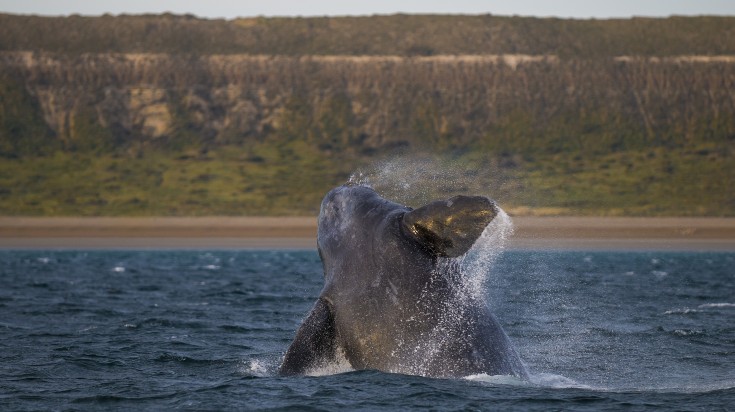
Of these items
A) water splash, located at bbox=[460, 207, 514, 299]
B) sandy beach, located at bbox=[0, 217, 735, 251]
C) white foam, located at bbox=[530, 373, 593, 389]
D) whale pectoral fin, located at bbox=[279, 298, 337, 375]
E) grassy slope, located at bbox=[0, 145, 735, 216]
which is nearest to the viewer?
water splash, located at bbox=[460, 207, 514, 299]

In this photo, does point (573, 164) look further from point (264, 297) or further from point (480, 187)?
point (264, 297)

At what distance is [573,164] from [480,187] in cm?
1645

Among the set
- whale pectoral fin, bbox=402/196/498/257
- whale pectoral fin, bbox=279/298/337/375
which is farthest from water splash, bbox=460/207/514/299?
whale pectoral fin, bbox=279/298/337/375

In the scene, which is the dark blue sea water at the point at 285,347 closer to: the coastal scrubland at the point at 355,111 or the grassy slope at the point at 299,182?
the grassy slope at the point at 299,182

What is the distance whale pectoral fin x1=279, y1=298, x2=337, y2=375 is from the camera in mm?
11289

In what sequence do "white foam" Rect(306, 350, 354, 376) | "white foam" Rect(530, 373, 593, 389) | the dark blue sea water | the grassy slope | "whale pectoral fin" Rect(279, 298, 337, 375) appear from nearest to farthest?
"whale pectoral fin" Rect(279, 298, 337, 375), "white foam" Rect(306, 350, 354, 376), the dark blue sea water, "white foam" Rect(530, 373, 593, 389), the grassy slope

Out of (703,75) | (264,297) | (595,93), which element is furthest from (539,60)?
(264,297)

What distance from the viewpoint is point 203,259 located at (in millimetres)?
58031

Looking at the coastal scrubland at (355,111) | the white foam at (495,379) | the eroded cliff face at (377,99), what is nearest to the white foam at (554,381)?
the white foam at (495,379)

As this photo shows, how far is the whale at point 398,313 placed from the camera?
1105cm

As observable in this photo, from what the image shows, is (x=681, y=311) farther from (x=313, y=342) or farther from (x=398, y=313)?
(x=313, y=342)

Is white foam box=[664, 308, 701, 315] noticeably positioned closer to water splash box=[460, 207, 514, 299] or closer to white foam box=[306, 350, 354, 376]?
water splash box=[460, 207, 514, 299]

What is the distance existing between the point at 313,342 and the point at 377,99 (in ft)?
315

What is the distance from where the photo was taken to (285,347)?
17.6 m
